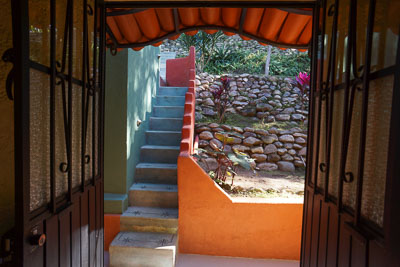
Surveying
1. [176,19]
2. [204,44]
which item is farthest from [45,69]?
[204,44]

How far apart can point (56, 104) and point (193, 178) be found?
6.65 feet

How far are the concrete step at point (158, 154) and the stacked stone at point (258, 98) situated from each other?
212cm

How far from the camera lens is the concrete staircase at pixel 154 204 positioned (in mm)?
2838

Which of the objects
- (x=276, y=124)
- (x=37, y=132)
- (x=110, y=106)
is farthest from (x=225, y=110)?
(x=37, y=132)

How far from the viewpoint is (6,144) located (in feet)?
4.08

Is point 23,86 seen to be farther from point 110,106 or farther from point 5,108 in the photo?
point 110,106

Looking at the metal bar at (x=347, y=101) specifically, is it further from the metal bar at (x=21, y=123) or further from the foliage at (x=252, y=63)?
the foliage at (x=252, y=63)

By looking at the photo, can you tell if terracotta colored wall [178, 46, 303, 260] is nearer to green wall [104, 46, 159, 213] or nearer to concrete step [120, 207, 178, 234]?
concrete step [120, 207, 178, 234]

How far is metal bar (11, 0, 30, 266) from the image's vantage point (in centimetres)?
92

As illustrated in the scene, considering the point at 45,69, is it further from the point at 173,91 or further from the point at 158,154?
the point at 173,91

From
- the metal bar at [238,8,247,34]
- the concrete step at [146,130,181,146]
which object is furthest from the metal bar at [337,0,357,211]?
the concrete step at [146,130,181,146]

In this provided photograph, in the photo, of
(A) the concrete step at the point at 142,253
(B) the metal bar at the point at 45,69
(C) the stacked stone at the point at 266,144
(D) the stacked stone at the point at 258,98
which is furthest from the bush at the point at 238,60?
(B) the metal bar at the point at 45,69

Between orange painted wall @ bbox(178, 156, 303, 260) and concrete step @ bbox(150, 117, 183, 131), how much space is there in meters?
1.74

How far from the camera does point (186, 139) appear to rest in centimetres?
342
